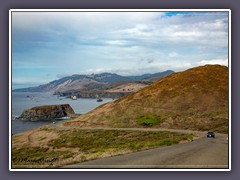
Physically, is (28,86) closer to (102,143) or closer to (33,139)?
(102,143)

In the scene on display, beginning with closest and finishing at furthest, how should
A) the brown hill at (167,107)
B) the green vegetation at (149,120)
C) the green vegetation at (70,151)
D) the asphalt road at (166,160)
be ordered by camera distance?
the asphalt road at (166,160) → the green vegetation at (70,151) → the green vegetation at (149,120) → the brown hill at (167,107)

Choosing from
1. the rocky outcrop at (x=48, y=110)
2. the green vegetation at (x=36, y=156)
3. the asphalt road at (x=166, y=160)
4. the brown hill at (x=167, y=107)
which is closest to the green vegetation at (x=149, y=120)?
the brown hill at (x=167, y=107)

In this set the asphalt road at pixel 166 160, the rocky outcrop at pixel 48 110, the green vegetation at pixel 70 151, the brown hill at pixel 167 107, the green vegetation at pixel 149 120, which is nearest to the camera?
the asphalt road at pixel 166 160

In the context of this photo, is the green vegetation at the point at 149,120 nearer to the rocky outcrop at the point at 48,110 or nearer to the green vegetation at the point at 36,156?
the rocky outcrop at the point at 48,110

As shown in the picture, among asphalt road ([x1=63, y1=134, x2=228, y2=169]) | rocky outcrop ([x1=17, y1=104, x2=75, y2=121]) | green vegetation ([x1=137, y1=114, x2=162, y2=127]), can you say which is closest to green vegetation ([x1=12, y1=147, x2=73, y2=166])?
asphalt road ([x1=63, y1=134, x2=228, y2=169])

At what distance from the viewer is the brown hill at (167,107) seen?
97.6 feet

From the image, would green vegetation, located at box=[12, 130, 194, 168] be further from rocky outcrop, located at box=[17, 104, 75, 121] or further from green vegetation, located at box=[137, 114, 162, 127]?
green vegetation, located at box=[137, 114, 162, 127]

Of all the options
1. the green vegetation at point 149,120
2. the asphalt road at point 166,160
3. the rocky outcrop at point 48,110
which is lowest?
the asphalt road at point 166,160

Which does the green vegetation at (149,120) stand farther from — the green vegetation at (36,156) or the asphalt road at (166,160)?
the green vegetation at (36,156)

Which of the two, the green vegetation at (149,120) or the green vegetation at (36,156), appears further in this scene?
the green vegetation at (149,120)

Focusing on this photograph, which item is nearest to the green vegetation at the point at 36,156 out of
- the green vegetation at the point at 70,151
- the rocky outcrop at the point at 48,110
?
the green vegetation at the point at 70,151

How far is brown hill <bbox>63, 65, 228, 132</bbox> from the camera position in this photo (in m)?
29.8

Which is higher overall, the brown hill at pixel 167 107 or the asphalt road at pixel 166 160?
the brown hill at pixel 167 107

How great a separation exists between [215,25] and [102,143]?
8.64 meters
